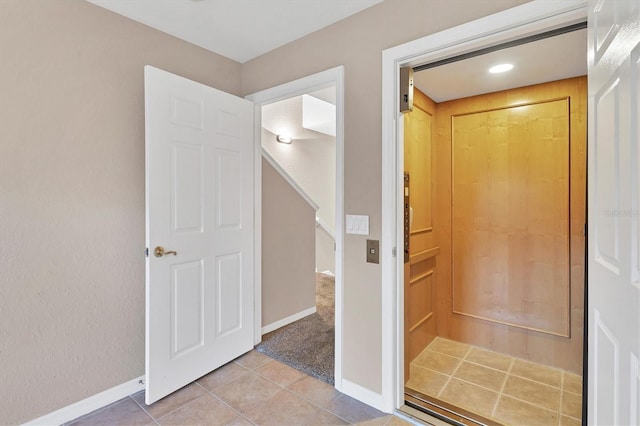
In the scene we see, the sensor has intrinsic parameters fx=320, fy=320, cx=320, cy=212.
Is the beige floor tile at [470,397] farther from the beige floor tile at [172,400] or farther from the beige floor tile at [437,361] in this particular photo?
the beige floor tile at [172,400]

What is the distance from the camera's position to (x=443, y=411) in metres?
1.89

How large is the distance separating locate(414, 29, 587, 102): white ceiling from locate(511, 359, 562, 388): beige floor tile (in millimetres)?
2138

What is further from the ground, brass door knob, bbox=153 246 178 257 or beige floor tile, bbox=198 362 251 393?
brass door knob, bbox=153 246 178 257

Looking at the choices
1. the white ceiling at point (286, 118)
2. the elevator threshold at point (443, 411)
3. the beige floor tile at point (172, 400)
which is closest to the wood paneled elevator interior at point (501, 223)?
the elevator threshold at point (443, 411)

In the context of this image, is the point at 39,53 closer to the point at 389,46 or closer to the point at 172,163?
the point at 172,163

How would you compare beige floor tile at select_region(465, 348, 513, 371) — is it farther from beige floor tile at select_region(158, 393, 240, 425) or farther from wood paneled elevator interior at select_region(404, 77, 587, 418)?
beige floor tile at select_region(158, 393, 240, 425)

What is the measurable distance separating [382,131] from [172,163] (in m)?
1.30

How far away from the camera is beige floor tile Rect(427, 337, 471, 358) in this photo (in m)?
2.65

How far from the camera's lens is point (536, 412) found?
189 centimetres

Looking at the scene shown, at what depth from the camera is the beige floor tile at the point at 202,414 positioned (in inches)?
69.6

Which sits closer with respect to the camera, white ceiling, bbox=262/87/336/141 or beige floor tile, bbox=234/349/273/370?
beige floor tile, bbox=234/349/273/370

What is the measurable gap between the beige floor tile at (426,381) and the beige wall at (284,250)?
1.27 metres

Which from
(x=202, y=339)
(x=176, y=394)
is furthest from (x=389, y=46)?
(x=176, y=394)

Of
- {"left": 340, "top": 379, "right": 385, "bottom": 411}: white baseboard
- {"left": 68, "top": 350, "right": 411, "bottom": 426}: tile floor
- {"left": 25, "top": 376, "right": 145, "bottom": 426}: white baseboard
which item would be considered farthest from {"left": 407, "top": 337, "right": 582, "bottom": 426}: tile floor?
{"left": 25, "top": 376, "right": 145, "bottom": 426}: white baseboard
